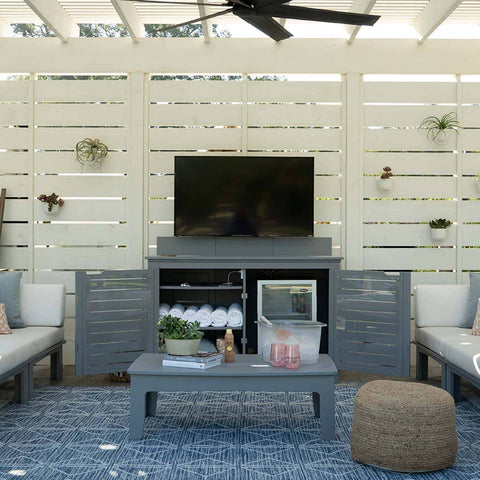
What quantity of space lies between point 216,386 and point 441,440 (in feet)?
4.24

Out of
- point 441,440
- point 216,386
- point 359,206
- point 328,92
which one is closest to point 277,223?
point 359,206

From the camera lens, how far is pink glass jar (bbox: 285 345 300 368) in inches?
150

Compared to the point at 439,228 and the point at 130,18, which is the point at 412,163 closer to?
the point at 439,228

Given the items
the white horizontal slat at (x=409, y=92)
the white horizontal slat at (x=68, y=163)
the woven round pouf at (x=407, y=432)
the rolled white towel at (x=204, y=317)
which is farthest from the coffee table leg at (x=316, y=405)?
the white horizontal slat at (x=409, y=92)

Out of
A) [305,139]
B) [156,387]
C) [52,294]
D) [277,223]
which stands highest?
[305,139]

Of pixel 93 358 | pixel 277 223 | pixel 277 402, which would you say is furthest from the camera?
pixel 277 223

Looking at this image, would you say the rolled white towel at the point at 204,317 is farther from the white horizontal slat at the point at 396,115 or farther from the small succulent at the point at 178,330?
the white horizontal slat at the point at 396,115

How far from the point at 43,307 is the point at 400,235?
3.35 m

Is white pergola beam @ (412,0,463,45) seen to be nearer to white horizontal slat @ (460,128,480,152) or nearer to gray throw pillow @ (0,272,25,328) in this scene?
white horizontal slat @ (460,128,480,152)

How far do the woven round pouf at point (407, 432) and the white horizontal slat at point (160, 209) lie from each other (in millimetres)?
3241

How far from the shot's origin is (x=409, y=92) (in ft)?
19.8

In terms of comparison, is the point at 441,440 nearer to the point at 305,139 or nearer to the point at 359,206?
the point at 359,206

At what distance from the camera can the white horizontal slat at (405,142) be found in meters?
6.00

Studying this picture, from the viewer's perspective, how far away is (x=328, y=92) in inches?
237
